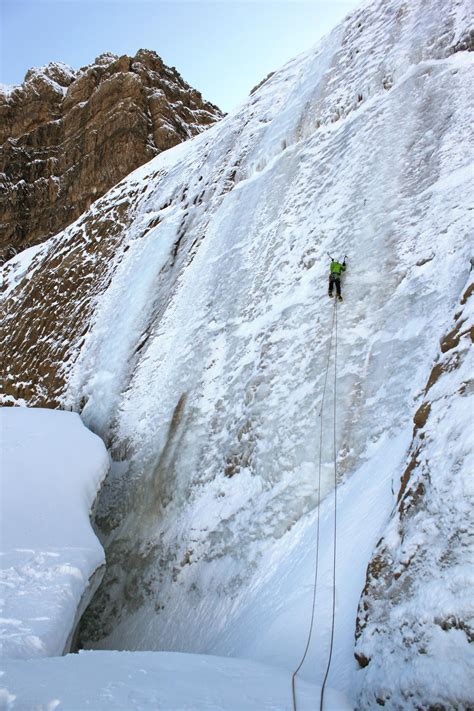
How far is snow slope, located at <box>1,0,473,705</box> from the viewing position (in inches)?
309

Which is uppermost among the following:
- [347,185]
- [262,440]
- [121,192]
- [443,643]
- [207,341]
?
[121,192]

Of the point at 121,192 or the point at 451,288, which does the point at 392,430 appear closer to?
the point at 451,288

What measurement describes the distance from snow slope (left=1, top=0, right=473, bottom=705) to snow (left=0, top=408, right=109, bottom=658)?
5.45ft

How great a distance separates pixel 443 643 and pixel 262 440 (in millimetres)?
5642

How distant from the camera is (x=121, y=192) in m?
22.0

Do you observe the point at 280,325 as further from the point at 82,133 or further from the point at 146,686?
the point at 82,133

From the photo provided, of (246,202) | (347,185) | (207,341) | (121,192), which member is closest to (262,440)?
(207,341)

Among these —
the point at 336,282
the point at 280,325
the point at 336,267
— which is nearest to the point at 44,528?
the point at 280,325

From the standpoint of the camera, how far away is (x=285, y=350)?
10258 millimetres

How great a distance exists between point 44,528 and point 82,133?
128 ft

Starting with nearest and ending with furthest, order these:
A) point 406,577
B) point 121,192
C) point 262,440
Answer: point 406,577 < point 262,440 < point 121,192

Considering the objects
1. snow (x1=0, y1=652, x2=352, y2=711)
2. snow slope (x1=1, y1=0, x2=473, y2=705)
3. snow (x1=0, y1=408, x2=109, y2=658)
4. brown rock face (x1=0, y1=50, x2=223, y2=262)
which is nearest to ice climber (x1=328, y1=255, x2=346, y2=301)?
snow slope (x1=1, y1=0, x2=473, y2=705)

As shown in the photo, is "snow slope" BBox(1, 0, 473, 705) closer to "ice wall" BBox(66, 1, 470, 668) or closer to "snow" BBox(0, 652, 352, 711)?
"ice wall" BBox(66, 1, 470, 668)

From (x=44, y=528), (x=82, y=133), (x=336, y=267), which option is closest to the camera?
(x=44, y=528)
